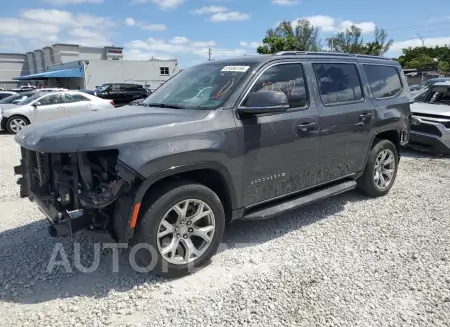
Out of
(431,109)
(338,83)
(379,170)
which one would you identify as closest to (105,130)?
(338,83)

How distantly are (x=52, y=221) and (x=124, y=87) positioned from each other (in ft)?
73.2

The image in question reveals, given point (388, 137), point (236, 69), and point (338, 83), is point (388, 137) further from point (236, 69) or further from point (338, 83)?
point (236, 69)

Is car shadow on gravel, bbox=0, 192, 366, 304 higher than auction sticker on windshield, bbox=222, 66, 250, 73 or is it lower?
lower

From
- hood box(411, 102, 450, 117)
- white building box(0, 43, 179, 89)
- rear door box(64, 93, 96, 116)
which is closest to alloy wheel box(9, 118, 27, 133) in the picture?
rear door box(64, 93, 96, 116)

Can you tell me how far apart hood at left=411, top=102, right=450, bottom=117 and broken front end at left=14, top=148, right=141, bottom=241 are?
7704 millimetres

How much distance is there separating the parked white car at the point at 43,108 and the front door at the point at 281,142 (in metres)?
9.62

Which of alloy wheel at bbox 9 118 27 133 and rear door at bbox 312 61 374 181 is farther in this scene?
alloy wheel at bbox 9 118 27 133

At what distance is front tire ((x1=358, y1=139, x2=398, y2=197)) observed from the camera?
5.05m

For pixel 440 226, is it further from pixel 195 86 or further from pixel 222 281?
pixel 195 86

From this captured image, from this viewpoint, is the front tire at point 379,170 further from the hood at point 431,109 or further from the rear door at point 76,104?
the rear door at point 76,104

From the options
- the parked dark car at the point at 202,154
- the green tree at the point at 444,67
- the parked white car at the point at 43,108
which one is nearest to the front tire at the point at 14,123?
the parked white car at the point at 43,108

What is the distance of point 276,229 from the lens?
4281mm

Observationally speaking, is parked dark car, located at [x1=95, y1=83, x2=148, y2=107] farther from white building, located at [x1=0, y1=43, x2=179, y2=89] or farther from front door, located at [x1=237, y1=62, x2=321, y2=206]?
front door, located at [x1=237, y1=62, x2=321, y2=206]

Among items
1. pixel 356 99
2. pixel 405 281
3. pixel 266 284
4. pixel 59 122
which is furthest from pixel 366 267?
pixel 59 122
